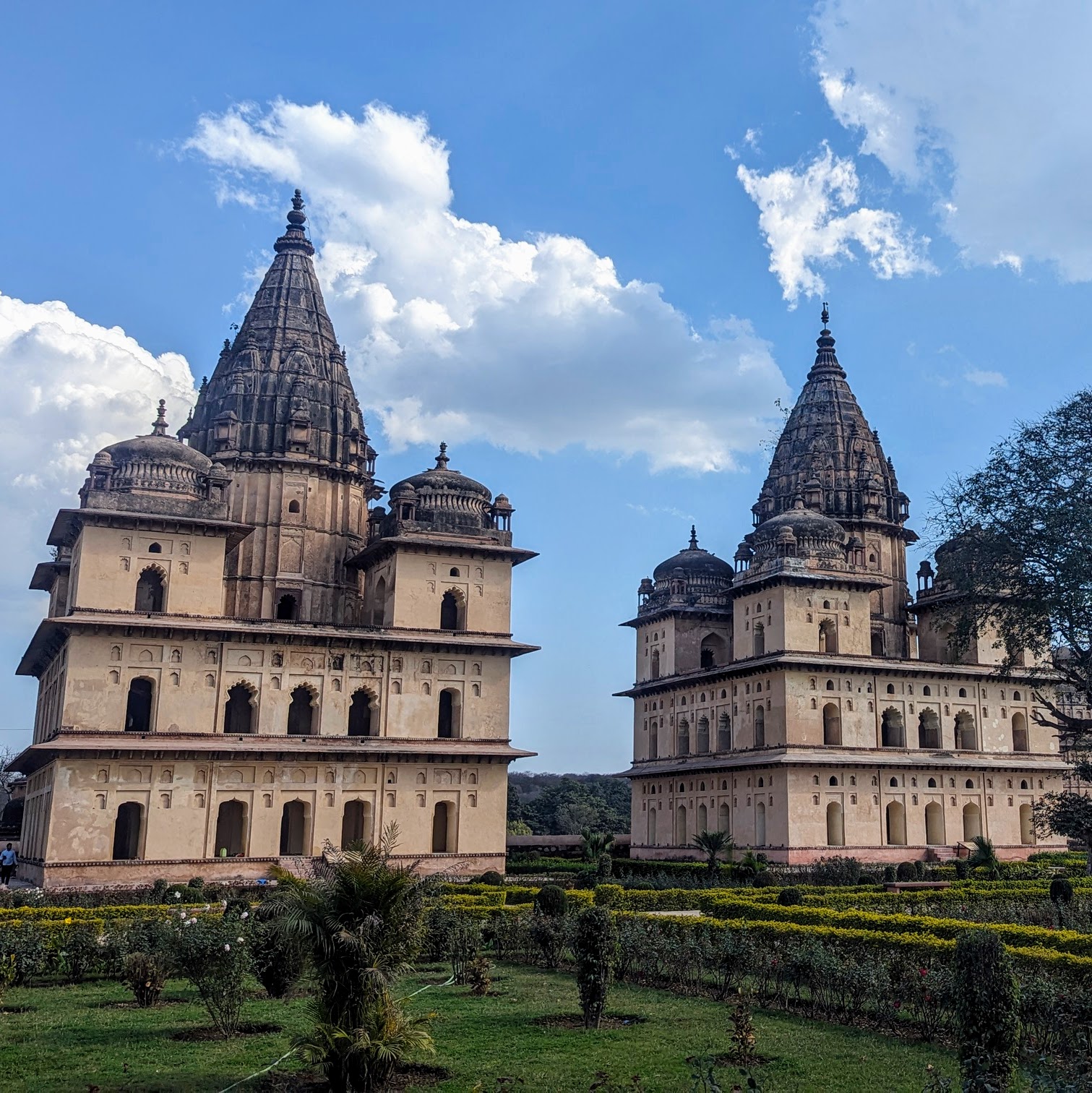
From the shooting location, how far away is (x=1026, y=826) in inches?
1777

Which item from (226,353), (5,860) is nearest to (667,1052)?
(5,860)

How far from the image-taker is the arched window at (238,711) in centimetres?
3575

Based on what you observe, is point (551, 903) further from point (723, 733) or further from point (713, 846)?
point (723, 733)

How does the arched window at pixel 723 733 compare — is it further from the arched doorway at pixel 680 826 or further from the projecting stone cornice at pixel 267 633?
the projecting stone cornice at pixel 267 633

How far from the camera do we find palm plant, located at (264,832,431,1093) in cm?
1100

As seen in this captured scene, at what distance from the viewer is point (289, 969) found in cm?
1608

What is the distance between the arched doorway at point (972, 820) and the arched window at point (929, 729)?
2.44 m

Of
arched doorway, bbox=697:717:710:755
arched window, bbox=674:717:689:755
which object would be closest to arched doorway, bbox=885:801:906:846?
arched doorway, bbox=697:717:710:755

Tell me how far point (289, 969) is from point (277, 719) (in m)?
19.0

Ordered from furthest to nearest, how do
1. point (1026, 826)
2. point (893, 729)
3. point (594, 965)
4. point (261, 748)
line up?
point (1026, 826), point (893, 729), point (261, 748), point (594, 965)

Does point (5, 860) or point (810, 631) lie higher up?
point (810, 631)

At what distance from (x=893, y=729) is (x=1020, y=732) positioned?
613cm

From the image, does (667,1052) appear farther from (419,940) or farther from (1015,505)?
(1015,505)

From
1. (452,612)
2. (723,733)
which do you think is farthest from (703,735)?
(452,612)
